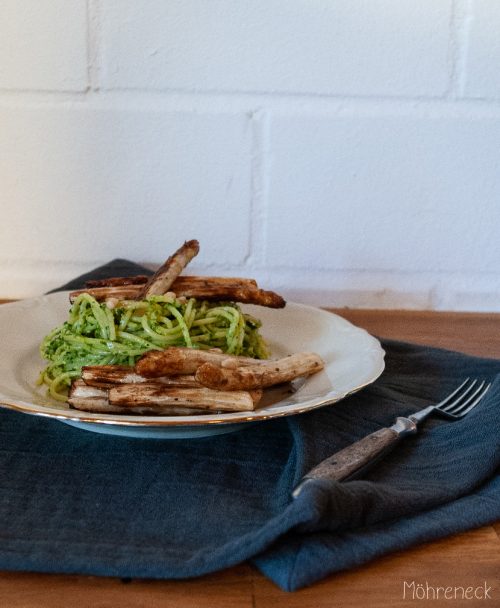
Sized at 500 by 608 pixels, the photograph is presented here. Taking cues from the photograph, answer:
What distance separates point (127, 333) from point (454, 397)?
416 mm

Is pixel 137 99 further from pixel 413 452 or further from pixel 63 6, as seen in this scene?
pixel 413 452

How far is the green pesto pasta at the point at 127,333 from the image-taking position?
978 millimetres

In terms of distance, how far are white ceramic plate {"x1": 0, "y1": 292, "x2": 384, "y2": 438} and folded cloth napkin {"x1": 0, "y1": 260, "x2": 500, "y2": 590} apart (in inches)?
1.1

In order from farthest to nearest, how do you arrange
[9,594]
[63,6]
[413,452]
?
1. [63,6]
2. [413,452]
3. [9,594]

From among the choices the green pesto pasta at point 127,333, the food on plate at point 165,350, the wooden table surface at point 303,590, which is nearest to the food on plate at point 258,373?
the food on plate at point 165,350

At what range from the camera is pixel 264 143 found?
1437mm

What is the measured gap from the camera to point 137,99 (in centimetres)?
141

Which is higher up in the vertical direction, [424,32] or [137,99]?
[424,32]

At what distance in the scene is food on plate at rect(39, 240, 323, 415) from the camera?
82 centimetres

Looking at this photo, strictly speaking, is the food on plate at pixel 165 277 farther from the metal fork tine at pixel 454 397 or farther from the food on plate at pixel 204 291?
the metal fork tine at pixel 454 397

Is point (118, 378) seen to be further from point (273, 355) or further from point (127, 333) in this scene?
point (273, 355)

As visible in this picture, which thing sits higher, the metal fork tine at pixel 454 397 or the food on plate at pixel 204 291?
the food on plate at pixel 204 291

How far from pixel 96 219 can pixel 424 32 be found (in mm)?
670

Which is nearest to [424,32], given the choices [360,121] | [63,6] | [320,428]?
[360,121]
